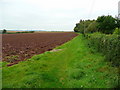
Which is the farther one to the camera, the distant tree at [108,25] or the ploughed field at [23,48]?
the distant tree at [108,25]

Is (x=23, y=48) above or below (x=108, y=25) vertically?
below

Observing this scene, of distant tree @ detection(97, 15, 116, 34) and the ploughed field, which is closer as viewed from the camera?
the ploughed field

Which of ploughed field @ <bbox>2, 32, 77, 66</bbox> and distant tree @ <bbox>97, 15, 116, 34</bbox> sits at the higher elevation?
distant tree @ <bbox>97, 15, 116, 34</bbox>

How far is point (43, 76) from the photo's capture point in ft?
21.5

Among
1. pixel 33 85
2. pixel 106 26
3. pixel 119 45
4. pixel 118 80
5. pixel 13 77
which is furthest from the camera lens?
pixel 106 26

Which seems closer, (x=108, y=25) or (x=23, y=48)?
(x=23, y=48)

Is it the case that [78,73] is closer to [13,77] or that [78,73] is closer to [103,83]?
[103,83]

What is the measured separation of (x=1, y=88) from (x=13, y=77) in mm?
1204

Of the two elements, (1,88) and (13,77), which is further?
(13,77)

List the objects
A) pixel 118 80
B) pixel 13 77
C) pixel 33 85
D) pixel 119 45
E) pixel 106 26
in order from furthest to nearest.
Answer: pixel 106 26, pixel 13 77, pixel 119 45, pixel 33 85, pixel 118 80

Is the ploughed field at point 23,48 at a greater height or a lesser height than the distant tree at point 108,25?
lesser

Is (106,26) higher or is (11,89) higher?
(106,26)

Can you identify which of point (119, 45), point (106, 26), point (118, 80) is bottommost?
point (118, 80)

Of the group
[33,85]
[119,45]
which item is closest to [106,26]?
[119,45]
